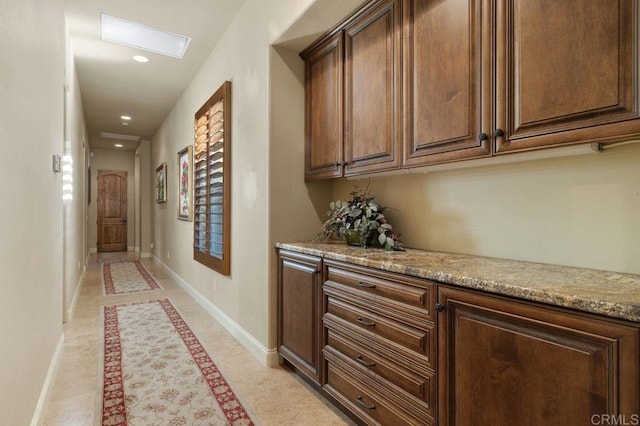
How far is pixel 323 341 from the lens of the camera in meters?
2.05

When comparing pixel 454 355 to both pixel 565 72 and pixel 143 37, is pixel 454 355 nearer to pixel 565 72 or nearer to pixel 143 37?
pixel 565 72

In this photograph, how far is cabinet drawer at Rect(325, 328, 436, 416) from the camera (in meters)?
1.40

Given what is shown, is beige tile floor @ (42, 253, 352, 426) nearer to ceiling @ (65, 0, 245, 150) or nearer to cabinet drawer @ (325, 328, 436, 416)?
cabinet drawer @ (325, 328, 436, 416)

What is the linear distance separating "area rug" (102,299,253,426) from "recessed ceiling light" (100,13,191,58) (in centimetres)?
289

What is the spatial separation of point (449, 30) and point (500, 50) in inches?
12.0

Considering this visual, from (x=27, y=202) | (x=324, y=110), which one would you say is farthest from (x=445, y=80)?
(x=27, y=202)

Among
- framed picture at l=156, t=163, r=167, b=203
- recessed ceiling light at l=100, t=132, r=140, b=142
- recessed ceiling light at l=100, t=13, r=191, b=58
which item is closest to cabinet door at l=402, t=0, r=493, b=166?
recessed ceiling light at l=100, t=13, r=191, b=58

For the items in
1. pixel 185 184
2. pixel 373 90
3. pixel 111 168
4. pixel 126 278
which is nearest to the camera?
pixel 373 90

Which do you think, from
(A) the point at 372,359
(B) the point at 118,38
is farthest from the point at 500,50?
(B) the point at 118,38

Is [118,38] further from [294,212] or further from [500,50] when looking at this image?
[500,50]

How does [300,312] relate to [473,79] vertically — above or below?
below

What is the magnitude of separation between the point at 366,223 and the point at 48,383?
2.16 m

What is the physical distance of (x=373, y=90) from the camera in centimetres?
203

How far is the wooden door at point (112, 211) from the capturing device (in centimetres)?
951
